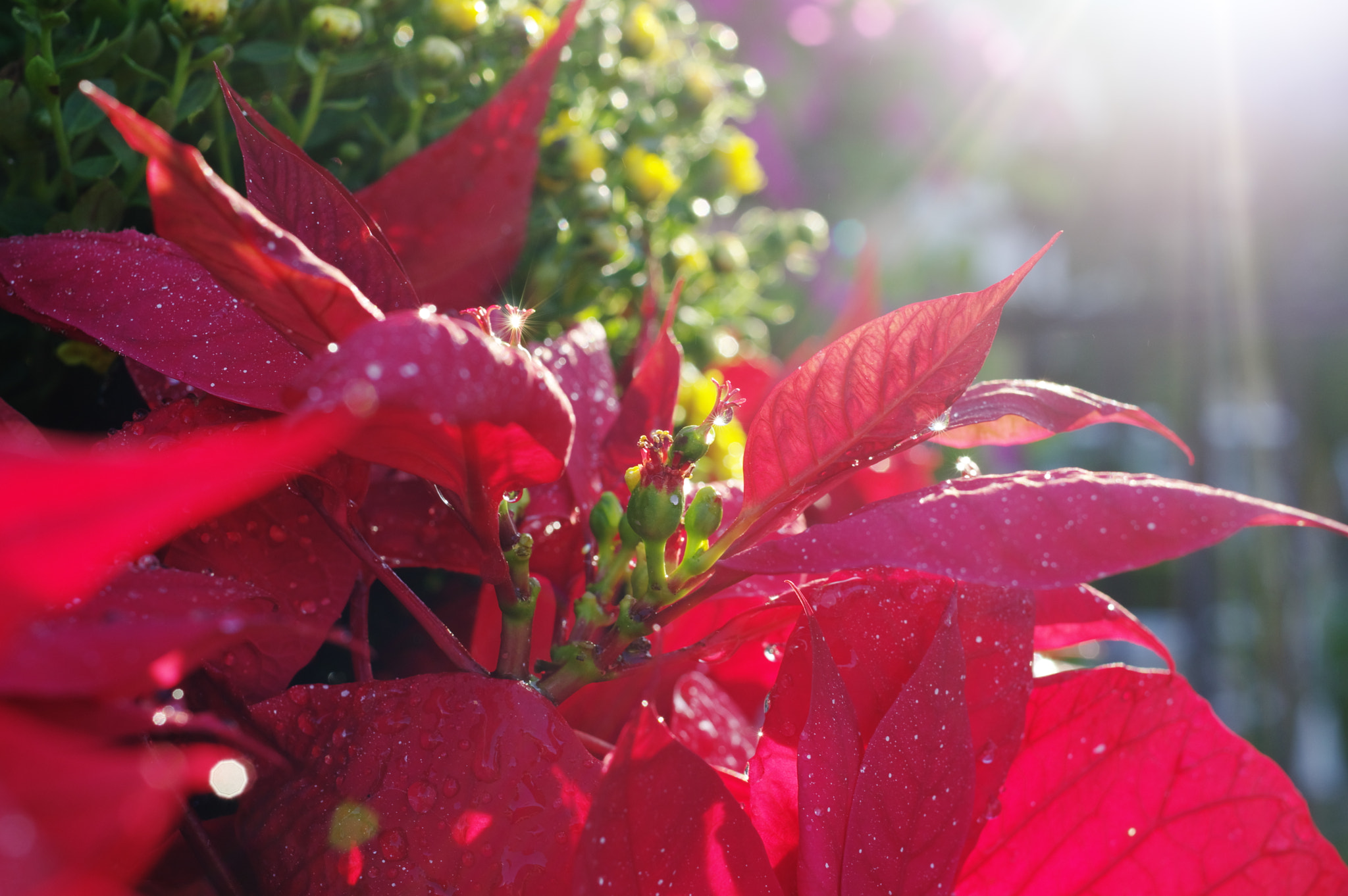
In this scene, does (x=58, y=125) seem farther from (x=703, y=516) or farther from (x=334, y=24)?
(x=703, y=516)

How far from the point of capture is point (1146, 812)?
244mm

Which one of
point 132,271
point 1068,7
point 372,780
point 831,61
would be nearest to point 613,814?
point 372,780

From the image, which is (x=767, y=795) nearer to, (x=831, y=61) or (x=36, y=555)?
(x=36, y=555)

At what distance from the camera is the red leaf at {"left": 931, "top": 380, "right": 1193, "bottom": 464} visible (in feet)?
0.79

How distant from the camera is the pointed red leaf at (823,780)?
0.70 feet

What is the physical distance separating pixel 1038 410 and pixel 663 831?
0.13 metres

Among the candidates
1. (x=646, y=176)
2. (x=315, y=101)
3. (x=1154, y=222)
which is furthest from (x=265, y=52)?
(x=1154, y=222)

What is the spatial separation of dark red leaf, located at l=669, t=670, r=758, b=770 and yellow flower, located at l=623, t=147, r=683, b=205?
21 centimetres

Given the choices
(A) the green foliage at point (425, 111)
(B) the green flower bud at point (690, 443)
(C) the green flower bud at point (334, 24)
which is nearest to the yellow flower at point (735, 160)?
(A) the green foliage at point (425, 111)

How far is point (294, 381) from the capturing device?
6.0 inches

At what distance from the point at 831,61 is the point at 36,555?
1324 mm

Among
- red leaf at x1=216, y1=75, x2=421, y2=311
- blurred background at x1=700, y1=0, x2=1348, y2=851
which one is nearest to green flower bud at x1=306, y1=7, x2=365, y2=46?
red leaf at x1=216, y1=75, x2=421, y2=311

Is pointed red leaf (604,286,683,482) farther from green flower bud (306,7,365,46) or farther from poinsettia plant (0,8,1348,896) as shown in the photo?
green flower bud (306,7,365,46)

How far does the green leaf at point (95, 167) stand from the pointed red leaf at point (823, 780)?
258 millimetres
